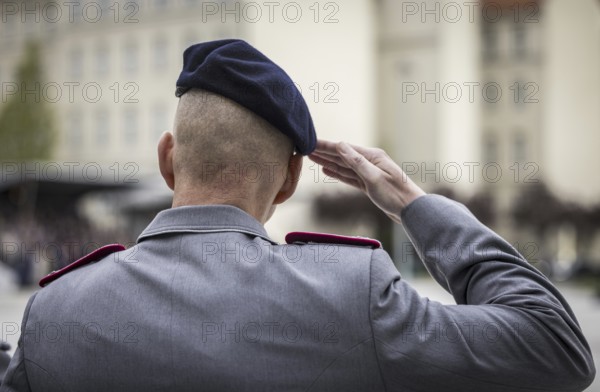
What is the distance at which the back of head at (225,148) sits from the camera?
1646 mm

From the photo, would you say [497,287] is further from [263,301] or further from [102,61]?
[102,61]

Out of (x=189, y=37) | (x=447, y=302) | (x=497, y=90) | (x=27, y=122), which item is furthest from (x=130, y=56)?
(x=447, y=302)

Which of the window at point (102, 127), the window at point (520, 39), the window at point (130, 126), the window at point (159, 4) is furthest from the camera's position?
the window at point (520, 39)

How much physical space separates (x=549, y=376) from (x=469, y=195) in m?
42.7

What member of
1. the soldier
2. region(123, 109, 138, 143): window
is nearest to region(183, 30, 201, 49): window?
region(123, 109, 138, 143): window

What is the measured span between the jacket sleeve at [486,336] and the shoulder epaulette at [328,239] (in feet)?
0.18

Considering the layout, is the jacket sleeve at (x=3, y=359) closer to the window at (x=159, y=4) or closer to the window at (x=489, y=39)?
the window at (x=159, y=4)

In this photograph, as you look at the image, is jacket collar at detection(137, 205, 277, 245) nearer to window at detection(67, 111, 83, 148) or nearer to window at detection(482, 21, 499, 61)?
window at detection(67, 111, 83, 148)

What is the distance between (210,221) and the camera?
5.41 feet

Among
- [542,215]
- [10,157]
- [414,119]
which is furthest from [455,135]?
[10,157]

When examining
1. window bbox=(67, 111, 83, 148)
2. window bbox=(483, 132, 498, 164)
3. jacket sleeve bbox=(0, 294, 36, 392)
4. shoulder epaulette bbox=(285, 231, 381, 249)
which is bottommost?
window bbox=(483, 132, 498, 164)

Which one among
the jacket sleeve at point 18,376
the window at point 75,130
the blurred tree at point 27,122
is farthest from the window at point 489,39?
the jacket sleeve at point 18,376

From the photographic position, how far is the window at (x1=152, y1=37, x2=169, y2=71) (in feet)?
149

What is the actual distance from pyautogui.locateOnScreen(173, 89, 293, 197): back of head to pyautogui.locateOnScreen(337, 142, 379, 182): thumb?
223mm
